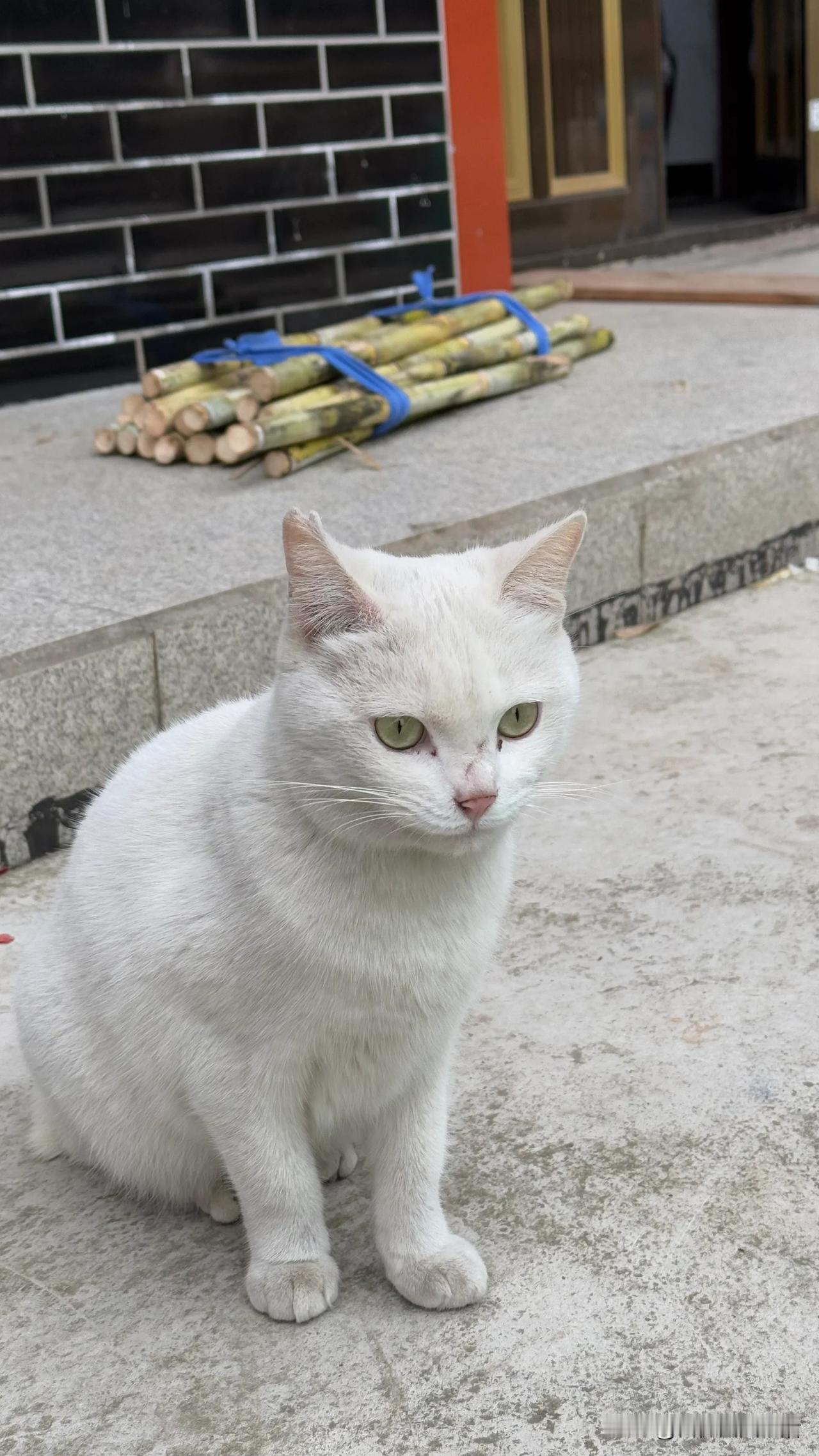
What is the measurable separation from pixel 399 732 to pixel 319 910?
22 centimetres

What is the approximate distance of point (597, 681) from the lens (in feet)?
11.4

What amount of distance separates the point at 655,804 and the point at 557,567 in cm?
141

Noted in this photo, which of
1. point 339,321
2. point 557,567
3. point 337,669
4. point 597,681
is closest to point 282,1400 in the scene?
point 337,669

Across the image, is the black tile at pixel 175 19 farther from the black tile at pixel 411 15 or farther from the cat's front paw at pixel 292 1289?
the cat's front paw at pixel 292 1289

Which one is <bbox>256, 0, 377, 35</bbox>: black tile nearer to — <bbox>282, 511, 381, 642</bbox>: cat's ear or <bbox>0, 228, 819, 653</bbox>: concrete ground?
<bbox>0, 228, 819, 653</bbox>: concrete ground

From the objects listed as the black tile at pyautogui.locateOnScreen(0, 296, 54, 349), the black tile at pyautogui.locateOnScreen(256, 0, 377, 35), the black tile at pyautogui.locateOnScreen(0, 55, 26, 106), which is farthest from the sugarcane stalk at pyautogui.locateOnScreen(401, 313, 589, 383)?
the black tile at pyautogui.locateOnScreen(0, 55, 26, 106)

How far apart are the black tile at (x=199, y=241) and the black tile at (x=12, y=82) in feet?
1.91

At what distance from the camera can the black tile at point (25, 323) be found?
4.88 metres

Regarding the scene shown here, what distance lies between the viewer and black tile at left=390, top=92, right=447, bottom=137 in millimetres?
5773

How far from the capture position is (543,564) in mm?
1496

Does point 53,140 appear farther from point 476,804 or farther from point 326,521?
point 476,804

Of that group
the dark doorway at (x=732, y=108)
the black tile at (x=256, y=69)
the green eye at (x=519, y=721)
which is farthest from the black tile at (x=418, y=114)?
the green eye at (x=519, y=721)

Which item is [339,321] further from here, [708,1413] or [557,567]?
[708,1413]

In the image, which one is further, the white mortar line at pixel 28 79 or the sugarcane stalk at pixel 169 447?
Result: the white mortar line at pixel 28 79
